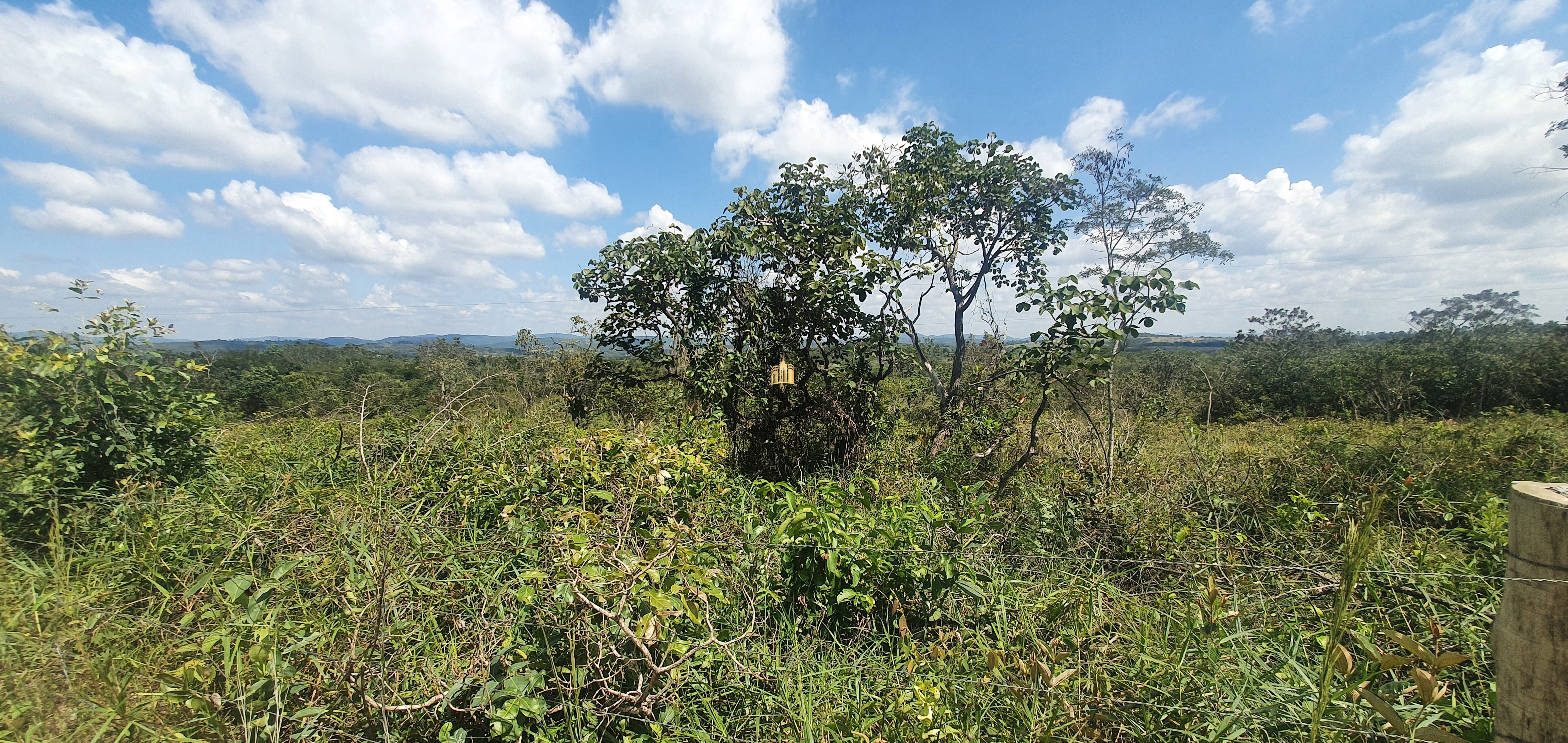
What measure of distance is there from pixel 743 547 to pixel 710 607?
269 millimetres

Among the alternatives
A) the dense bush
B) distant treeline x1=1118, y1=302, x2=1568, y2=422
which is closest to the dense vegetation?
the dense bush

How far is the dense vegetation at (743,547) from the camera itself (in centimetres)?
180

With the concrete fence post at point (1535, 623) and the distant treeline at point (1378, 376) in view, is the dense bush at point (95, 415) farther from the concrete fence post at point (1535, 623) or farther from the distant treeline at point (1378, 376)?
the distant treeline at point (1378, 376)

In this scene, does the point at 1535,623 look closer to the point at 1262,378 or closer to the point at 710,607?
the point at 710,607

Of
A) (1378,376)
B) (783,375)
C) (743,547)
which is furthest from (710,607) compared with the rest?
(1378,376)

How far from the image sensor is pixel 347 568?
2.20m

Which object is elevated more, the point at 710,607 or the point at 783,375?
the point at 783,375

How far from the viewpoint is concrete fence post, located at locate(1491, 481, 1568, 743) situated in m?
Answer: 1.09

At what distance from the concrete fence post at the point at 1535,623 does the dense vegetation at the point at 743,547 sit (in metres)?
0.11

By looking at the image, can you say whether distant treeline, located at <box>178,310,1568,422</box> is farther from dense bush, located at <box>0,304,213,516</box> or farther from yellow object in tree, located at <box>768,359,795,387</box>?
yellow object in tree, located at <box>768,359,795,387</box>

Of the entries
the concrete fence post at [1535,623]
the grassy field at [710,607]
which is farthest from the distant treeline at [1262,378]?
the concrete fence post at [1535,623]

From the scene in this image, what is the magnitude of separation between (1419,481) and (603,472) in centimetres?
496

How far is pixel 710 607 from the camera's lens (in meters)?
2.32

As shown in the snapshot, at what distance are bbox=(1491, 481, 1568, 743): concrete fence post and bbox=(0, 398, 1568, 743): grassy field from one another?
5.1 inches
